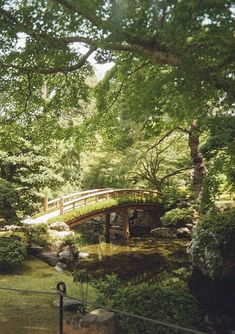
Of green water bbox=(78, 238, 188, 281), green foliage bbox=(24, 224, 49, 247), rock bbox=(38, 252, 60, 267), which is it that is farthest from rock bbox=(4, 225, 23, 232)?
green water bbox=(78, 238, 188, 281)

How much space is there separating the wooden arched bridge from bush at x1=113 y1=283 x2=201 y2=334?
13273 mm

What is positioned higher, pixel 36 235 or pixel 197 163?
pixel 197 163

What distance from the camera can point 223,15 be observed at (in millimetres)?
5195

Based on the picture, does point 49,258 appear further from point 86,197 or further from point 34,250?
point 86,197

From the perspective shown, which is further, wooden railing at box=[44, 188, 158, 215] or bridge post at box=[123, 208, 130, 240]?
bridge post at box=[123, 208, 130, 240]

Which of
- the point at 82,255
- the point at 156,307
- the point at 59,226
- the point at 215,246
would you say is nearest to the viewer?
the point at 156,307

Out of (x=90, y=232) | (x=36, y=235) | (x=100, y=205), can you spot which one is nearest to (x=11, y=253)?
(x=36, y=235)

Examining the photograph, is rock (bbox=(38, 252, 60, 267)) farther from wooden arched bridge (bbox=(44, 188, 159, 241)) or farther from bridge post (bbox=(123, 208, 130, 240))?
bridge post (bbox=(123, 208, 130, 240))

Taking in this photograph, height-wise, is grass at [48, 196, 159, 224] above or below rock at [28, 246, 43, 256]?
above

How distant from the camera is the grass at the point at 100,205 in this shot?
2071 cm

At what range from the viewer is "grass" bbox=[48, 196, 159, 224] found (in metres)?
20.7

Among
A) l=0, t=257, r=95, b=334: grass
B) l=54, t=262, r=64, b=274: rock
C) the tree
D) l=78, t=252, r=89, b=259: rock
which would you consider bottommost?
l=0, t=257, r=95, b=334: grass

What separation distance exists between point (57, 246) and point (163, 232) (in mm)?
10973

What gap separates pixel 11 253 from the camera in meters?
13.7
